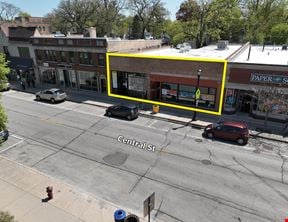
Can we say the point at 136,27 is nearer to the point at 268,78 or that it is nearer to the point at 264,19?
the point at 264,19

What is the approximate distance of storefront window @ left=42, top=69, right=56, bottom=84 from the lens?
3916cm

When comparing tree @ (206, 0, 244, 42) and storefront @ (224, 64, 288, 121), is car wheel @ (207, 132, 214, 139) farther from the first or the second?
tree @ (206, 0, 244, 42)

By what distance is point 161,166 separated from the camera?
51.9 feet

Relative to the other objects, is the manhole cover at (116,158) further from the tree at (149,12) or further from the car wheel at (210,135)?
the tree at (149,12)

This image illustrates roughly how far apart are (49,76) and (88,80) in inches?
373

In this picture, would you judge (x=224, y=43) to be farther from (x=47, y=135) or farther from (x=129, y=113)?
(x=47, y=135)

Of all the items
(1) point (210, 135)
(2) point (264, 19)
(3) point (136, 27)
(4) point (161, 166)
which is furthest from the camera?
(3) point (136, 27)

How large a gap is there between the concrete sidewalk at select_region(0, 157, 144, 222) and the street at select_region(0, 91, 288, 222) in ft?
2.63

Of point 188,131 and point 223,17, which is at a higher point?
point 223,17

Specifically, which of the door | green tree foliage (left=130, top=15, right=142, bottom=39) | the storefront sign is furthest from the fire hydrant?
green tree foliage (left=130, top=15, right=142, bottom=39)

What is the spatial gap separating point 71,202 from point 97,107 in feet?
57.4

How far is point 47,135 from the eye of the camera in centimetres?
2086

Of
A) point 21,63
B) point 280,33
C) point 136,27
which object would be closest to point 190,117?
point 21,63

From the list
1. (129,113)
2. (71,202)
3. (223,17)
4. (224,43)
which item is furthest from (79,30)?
(71,202)
